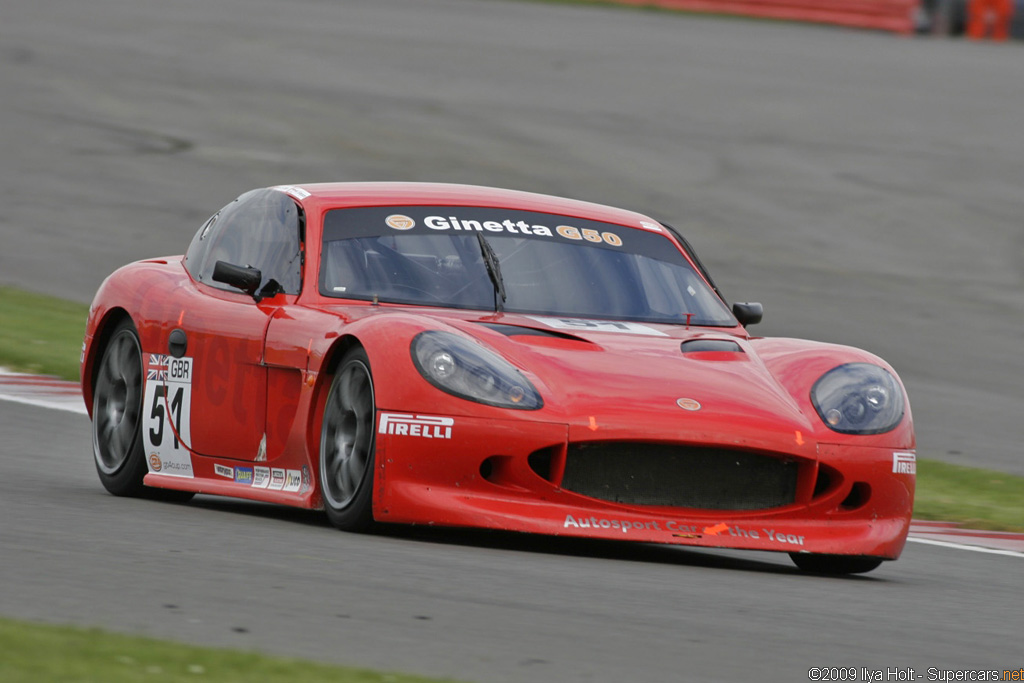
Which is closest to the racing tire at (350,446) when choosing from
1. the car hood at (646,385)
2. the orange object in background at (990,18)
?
the car hood at (646,385)

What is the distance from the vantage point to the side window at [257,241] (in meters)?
7.31

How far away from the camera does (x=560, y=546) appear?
21.6 feet

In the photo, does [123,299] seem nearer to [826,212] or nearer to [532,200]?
[532,200]

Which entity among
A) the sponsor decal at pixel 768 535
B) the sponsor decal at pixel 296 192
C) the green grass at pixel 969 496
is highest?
the sponsor decal at pixel 296 192

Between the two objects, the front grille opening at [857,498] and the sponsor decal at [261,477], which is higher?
the front grille opening at [857,498]

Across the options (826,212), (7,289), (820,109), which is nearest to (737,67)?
(820,109)

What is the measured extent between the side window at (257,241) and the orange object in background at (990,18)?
27.7m

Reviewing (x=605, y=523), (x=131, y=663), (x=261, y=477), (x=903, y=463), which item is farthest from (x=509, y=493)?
(x=131, y=663)

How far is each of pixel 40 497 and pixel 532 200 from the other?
7.35ft

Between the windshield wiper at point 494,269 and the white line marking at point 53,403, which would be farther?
the white line marking at point 53,403

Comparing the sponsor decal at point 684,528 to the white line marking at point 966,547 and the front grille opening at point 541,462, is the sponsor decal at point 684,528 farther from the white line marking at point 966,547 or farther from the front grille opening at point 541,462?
the white line marking at point 966,547

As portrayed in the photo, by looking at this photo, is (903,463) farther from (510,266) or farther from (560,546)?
(510,266)

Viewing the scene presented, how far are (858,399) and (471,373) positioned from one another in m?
1.36

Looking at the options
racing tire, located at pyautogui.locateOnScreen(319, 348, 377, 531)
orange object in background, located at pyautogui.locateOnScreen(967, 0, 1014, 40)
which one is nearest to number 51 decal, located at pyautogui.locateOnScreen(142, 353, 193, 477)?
racing tire, located at pyautogui.locateOnScreen(319, 348, 377, 531)
